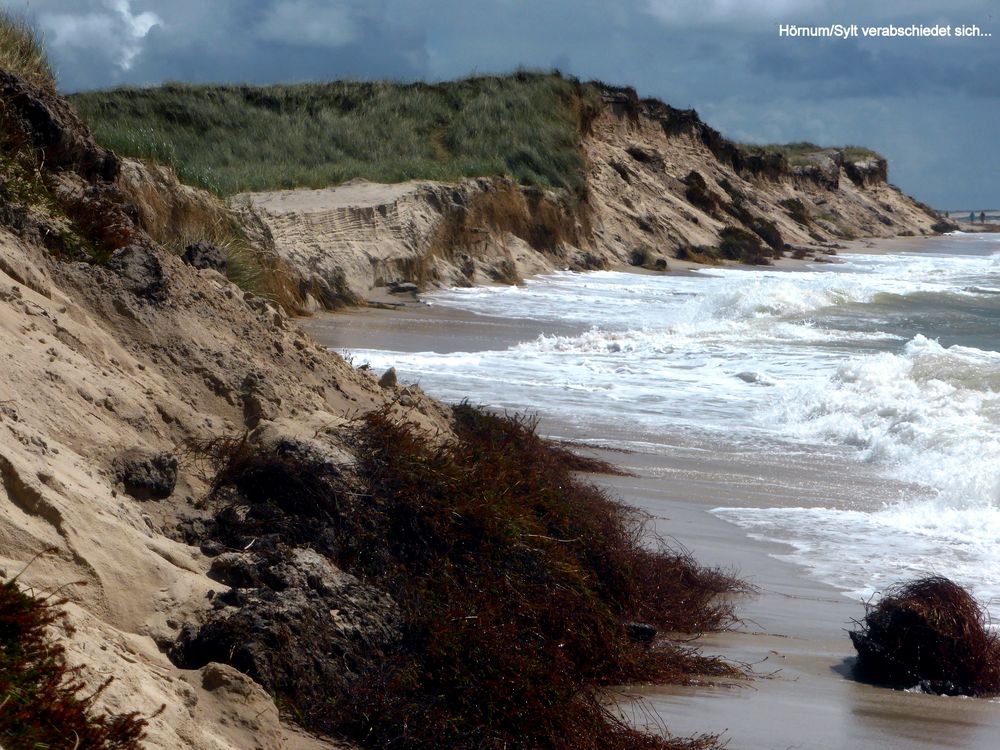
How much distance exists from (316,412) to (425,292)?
57.3 feet

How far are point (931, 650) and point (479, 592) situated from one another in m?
2.25

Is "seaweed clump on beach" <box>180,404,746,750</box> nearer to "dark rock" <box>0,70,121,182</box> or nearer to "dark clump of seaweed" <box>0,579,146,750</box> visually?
"dark clump of seaweed" <box>0,579,146,750</box>

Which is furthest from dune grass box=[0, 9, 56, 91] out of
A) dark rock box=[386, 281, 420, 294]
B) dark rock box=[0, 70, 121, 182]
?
dark rock box=[386, 281, 420, 294]

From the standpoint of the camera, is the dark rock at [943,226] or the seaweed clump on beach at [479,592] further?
the dark rock at [943,226]

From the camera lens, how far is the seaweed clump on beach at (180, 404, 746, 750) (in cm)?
424

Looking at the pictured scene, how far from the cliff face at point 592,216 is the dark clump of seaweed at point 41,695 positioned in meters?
15.4

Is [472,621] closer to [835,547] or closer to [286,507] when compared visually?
[286,507]

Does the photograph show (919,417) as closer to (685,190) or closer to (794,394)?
(794,394)

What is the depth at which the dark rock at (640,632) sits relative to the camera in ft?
18.7

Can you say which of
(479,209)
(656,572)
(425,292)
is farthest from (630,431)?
(479,209)

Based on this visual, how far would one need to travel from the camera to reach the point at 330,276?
20234mm

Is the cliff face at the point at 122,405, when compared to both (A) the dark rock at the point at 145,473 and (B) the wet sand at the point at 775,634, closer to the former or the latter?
(A) the dark rock at the point at 145,473

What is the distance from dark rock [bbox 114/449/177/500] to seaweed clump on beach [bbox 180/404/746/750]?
30 cm

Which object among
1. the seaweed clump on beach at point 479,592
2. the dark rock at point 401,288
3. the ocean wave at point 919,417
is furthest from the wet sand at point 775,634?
the dark rock at point 401,288
